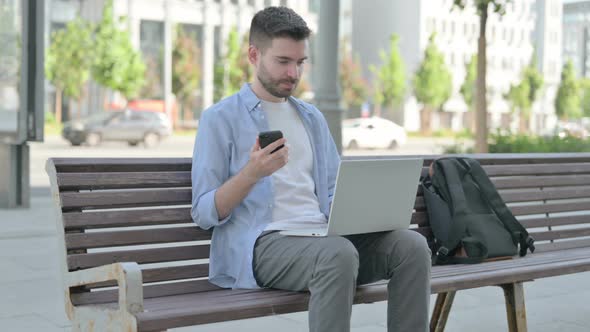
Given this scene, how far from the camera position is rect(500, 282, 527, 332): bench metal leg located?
4.20m

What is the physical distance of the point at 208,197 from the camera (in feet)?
11.2

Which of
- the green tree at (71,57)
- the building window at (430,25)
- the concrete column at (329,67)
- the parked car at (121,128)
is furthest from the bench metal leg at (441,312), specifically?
the building window at (430,25)

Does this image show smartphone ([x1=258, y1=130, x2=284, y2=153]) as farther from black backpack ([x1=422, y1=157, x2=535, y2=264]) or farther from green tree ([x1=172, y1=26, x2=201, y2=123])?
green tree ([x1=172, y1=26, x2=201, y2=123])

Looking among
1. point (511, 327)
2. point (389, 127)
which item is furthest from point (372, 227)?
point (389, 127)

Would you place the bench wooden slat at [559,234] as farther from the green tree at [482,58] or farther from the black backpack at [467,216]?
the green tree at [482,58]

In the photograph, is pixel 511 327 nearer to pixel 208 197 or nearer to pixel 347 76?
pixel 208 197

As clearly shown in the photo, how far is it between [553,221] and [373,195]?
2319 millimetres

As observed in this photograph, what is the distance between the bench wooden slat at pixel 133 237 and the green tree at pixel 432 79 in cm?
6310

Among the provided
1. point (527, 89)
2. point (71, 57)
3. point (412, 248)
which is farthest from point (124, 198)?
point (527, 89)

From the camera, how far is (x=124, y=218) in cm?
361

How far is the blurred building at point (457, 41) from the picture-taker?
258 ft

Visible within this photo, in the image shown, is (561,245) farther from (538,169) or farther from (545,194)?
(538,169)

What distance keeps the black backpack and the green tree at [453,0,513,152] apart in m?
11.2

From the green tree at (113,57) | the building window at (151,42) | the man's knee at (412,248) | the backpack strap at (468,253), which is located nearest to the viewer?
the man's knee at (412,248)
